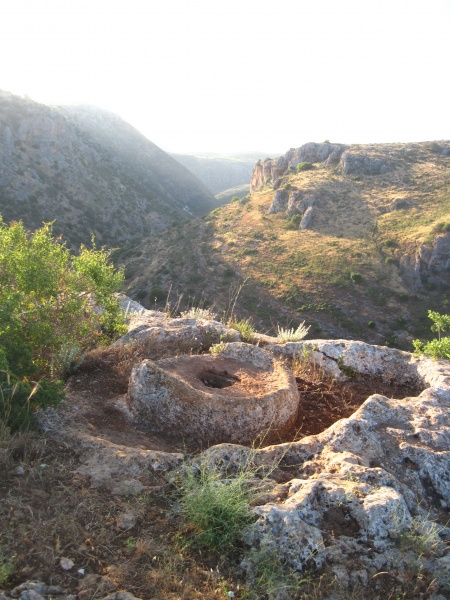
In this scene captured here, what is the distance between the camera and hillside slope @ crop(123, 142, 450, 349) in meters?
37.3

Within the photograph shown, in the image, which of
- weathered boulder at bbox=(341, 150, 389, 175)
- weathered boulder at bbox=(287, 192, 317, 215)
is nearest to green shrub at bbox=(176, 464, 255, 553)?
weathered boulder at bbox=(287, 192, 317, 215)

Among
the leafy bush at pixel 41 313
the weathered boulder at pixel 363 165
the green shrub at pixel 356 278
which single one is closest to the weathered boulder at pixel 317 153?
the weathered boulder at pixel 363 165

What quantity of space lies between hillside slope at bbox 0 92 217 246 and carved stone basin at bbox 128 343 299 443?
47850 mm

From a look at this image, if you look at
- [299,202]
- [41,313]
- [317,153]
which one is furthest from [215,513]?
[317,153]

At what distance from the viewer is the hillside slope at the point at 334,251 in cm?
3728

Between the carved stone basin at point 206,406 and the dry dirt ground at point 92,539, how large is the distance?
1.30 meters

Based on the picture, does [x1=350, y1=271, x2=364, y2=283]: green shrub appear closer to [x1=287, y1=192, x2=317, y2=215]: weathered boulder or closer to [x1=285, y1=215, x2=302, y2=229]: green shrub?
[x1=285, y1=215, x2=302, y2=229]: green shrub

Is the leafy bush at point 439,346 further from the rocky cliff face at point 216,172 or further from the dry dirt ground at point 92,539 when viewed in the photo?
the rocky cliff face at point 216,172

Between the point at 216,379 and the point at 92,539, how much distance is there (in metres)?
3.35

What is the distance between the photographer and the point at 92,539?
2.78m

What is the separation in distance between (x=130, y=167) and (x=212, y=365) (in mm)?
88493

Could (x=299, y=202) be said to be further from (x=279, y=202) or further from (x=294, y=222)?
(x=279, y=202)

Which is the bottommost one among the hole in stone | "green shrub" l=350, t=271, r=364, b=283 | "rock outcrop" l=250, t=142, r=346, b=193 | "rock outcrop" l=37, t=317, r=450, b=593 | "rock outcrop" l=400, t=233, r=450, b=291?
"green shrub" l=350, t=271, r=364, b=283

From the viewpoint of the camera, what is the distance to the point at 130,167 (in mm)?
87312
